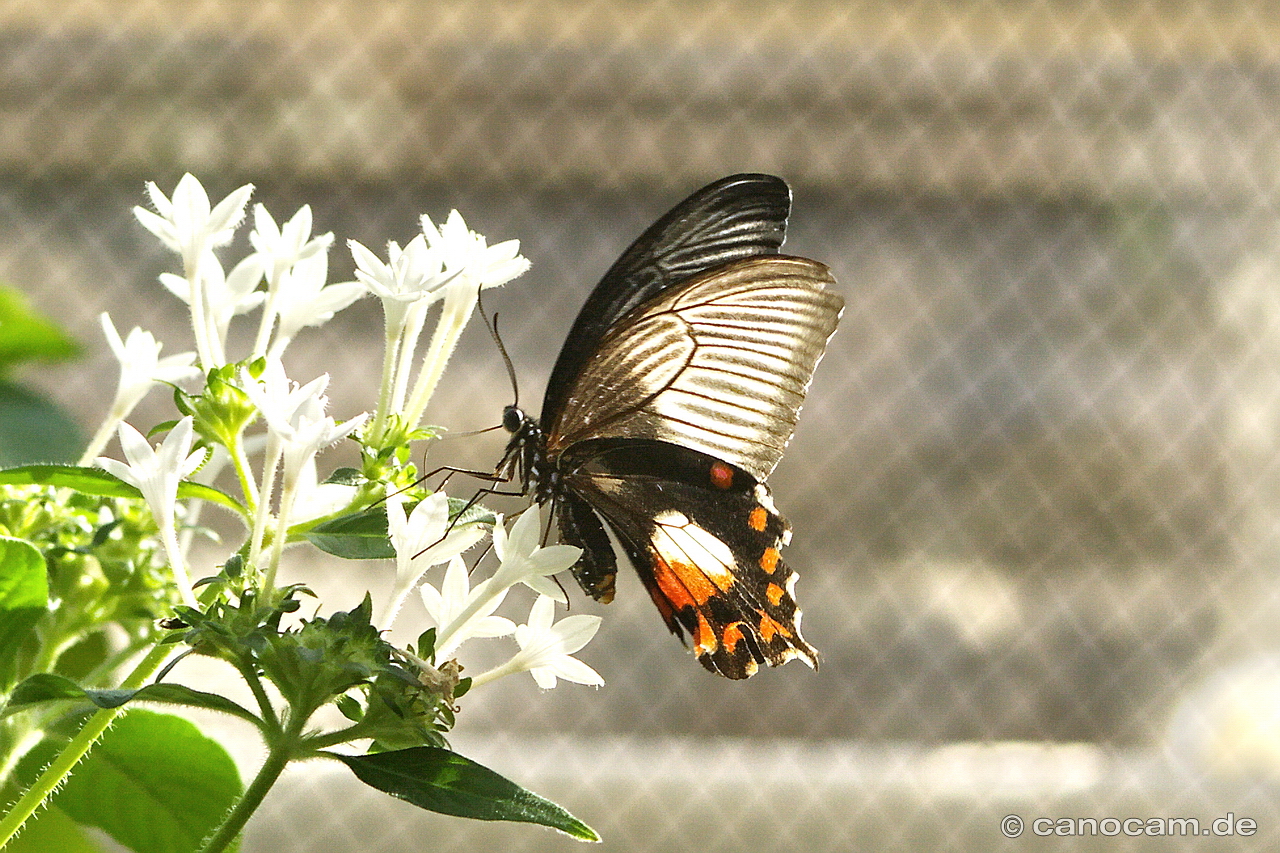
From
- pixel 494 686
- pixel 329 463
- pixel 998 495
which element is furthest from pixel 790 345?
pixel 998 495

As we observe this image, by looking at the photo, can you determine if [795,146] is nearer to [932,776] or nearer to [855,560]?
[855,560]

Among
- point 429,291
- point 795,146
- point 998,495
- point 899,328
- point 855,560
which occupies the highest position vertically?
point 795,146

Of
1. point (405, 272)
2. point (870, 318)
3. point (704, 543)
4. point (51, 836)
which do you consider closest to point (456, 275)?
point (405, 272)

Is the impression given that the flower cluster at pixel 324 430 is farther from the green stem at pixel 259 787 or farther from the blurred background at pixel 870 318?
the blurred background at pixel 870 318

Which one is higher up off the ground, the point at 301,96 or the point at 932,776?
the point at 301,96

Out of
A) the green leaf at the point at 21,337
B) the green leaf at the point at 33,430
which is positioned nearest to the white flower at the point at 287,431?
the green leaf at the point at 33,430

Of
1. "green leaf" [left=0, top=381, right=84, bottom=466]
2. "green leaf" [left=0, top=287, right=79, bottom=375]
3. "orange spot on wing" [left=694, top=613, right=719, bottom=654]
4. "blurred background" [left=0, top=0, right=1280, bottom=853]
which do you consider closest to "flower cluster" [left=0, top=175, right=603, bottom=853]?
"orange spot on wing" [left=694, top=613, right=719, bottom=654]
